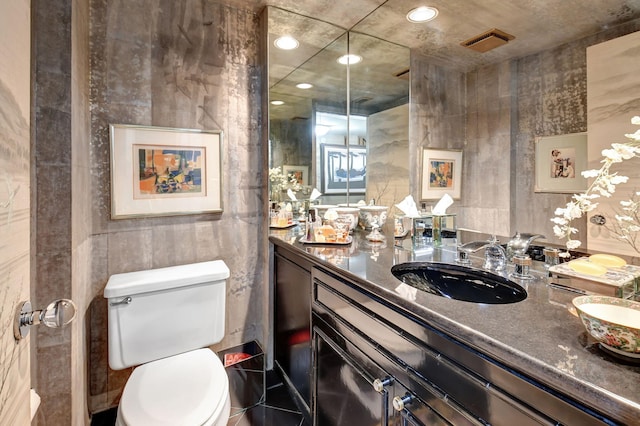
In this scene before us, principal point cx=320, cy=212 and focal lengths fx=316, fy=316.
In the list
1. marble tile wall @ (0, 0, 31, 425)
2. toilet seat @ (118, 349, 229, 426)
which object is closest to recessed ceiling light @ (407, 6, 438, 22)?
marble tile wall @ (0, 0, 31, 425)

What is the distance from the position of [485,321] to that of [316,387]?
40.9 inches

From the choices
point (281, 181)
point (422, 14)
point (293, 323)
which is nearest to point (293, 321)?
point (293, 323)

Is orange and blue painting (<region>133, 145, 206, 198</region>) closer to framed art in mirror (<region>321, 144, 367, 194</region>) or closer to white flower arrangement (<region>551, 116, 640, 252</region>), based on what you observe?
framed art in mirror (<region>321, 144, 367, 194</region>)

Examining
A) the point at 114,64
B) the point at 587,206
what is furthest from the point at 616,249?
the point at 114,64

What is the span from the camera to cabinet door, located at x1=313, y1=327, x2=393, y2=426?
1130 millimetres

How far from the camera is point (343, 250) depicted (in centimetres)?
166

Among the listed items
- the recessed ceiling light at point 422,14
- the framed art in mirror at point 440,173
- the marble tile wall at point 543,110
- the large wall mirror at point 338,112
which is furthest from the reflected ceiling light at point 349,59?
the marble tile wall at point 543,110

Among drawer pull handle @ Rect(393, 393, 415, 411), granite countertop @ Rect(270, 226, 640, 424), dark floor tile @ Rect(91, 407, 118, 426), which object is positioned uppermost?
granite countertop @ Rect(270, 226, 640, 424)

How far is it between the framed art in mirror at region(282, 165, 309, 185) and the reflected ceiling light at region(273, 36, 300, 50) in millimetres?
776

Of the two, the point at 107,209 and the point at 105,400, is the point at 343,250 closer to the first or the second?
the point at 107,209

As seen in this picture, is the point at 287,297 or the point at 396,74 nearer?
the point at 287,297

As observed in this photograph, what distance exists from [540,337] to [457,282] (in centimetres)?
63

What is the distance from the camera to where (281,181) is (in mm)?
2168

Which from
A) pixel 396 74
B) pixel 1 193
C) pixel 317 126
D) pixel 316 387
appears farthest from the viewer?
pixel 317 126
